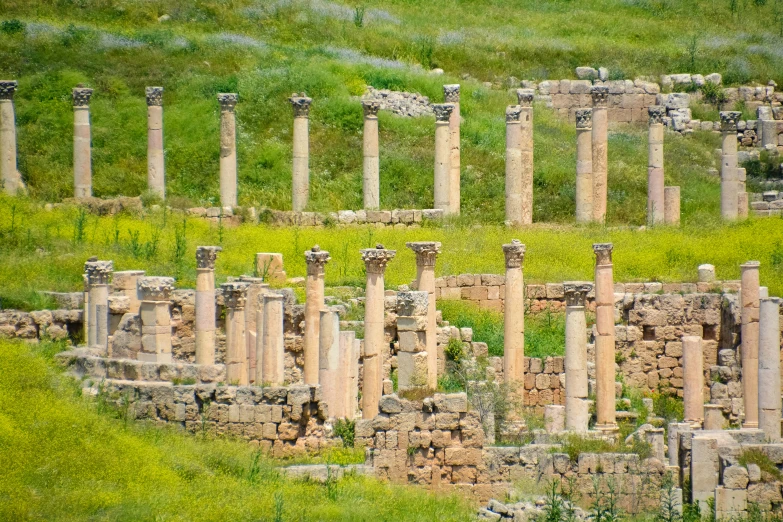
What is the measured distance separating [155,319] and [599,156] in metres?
18.1

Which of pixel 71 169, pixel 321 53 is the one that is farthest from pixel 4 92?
pixel 321 53

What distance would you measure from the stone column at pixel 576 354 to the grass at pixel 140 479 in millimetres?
5525

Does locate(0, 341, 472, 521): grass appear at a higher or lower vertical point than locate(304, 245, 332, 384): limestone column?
lower

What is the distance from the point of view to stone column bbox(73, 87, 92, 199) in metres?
52.6

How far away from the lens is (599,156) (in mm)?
52719

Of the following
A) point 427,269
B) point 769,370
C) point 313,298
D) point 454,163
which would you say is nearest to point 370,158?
point 454,163

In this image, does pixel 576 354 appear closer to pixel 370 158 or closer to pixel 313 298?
pixel 313 298

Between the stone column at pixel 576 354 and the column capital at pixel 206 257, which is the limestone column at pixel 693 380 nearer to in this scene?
the stone column at pixel 576 354

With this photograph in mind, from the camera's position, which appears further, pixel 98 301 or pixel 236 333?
pixel 98 301

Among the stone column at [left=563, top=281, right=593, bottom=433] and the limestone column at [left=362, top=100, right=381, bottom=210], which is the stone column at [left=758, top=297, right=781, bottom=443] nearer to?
the stone column at [left=563, top=281, right=593, bottom=433]

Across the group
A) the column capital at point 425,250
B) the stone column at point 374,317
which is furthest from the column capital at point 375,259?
the column capital at point 425,250

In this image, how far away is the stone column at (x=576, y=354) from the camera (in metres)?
38.2

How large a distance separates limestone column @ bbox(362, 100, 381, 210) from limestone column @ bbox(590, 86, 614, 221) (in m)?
5.31

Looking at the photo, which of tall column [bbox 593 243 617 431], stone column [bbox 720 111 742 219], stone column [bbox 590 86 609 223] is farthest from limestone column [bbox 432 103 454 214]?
tall column [bbox 593 243 617 431]
